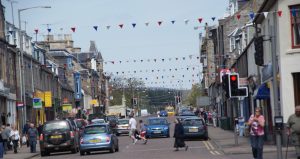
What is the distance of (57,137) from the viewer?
3934 cm

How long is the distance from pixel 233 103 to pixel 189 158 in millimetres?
35202

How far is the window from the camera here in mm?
33375

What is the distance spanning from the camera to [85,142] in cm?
3703

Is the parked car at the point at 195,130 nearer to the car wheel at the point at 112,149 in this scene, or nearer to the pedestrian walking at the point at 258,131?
the car wheel at the point at 112,149

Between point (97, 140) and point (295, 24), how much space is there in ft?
36.5

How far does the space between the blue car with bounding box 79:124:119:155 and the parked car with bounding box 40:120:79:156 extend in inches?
92.1

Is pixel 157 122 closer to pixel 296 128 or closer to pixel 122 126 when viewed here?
pixel 122 126

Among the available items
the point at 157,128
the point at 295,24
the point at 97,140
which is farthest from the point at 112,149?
the point at 157,128

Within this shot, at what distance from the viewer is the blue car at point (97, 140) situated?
3675cm

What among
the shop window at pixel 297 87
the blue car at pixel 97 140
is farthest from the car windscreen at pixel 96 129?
the shop window at pixel 297 87

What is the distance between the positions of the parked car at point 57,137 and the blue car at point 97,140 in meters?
2.34

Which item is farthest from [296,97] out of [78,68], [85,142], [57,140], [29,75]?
[78,68]

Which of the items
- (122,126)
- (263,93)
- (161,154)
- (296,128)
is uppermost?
(263,93)

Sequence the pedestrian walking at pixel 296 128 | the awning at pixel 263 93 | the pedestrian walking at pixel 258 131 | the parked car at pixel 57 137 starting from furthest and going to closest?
the parked car at pixel 57 137 < the awning at pixel 263 93 < the pedestrian walking at pixel 258 131 < the pedestrian walking at pixel 296 128
